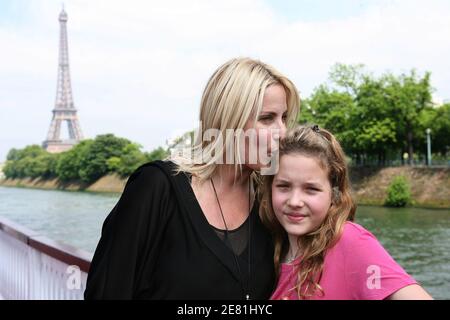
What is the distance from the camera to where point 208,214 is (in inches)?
72.3

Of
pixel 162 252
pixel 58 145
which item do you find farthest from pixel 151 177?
pixel 58 145

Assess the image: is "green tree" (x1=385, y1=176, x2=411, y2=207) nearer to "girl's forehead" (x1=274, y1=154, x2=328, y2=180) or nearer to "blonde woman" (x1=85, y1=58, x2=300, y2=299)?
"blonde woman" (x1=85, y1=58, x2=300, y2=299)

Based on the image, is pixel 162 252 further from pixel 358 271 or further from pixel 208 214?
pixel 358 271

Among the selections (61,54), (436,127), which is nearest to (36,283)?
(436,127)

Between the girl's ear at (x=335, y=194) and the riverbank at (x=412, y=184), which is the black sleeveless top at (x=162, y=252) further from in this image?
the riverbank at (x=412, y=184)

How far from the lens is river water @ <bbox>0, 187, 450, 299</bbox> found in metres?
15.0

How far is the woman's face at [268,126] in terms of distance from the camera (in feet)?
6.07

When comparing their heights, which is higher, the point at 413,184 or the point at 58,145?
the point at 58,145

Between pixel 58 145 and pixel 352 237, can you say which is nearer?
pixel 352 237

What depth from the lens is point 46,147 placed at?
9150cm

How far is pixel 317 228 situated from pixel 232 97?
52cm

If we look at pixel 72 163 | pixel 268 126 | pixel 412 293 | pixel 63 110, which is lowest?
pixel 412 293

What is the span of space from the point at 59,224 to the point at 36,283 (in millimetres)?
21946

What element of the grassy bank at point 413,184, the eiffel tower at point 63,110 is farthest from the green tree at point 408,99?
the eiffel tower at point 63,110
